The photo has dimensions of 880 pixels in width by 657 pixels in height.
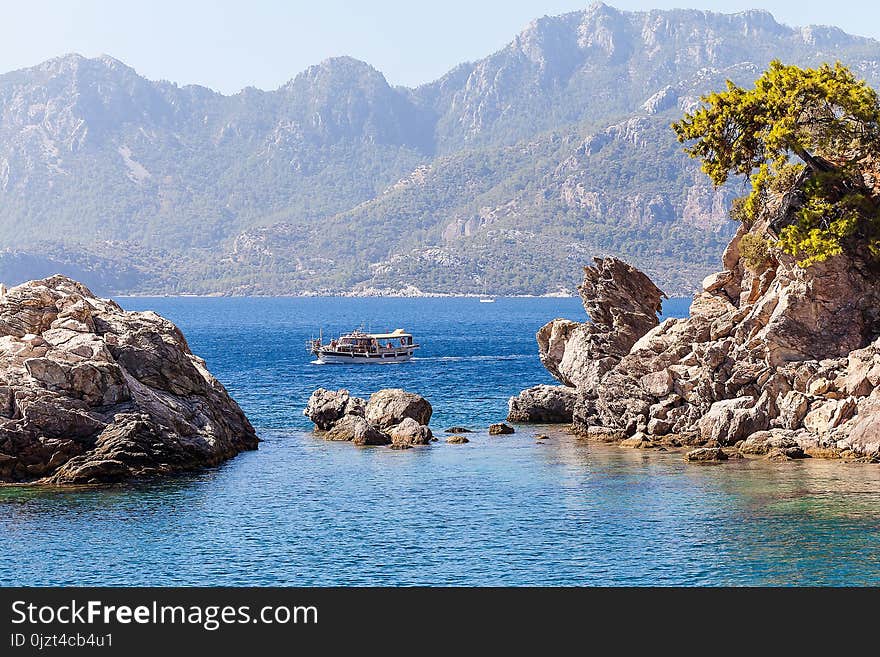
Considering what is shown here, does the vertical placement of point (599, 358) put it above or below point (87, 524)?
above

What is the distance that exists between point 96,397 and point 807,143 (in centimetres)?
4437

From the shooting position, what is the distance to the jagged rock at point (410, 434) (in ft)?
229

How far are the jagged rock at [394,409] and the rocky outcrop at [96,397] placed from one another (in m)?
8.93

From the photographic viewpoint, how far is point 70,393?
57844 millimetres

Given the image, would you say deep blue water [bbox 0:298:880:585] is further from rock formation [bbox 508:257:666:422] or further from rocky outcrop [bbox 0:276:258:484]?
rock formation [bbox 508:257:666:422]

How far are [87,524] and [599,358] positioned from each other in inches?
1803

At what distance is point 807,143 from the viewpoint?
67.5 meters

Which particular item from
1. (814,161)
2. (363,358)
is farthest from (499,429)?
(363,358)

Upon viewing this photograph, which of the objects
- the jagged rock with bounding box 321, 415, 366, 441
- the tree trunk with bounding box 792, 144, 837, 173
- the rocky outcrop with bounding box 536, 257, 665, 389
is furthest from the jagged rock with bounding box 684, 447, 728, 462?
the jagged rock with bounding box 321, 415, 366, 441

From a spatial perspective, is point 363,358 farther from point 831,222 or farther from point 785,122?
point 785,122

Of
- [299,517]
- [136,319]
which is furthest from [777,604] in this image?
[136,319]

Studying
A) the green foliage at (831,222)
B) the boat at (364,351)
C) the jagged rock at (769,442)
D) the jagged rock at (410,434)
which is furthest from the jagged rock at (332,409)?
the boat at (364,351)

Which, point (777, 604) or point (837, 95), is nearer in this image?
point (777, 604)

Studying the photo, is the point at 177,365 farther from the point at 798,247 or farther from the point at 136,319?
the point at 798,247
